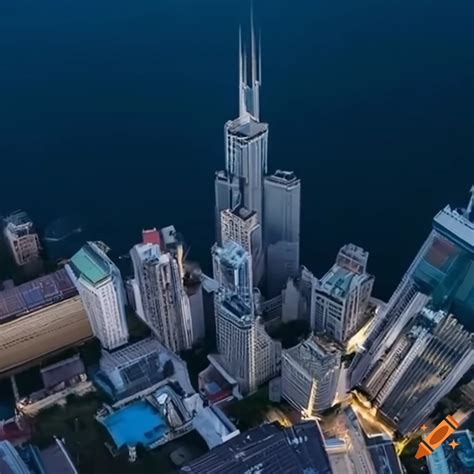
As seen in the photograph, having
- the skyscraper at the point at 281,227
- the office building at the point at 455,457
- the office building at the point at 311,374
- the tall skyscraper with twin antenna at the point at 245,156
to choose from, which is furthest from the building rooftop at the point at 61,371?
the office building at the point at 455,457

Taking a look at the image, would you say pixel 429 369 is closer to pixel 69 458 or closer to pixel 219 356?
pixel 219 356

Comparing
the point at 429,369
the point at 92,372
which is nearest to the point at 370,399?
the point at 429,369

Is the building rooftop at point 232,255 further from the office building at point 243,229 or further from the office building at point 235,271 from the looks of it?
the office building at point 243,229

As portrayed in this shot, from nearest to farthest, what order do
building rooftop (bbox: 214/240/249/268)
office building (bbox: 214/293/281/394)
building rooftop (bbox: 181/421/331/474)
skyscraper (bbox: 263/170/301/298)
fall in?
building rooftop (bbox: 181/421/331/474) → office building (bbox: 214/293/281/394) → building rooftop (bbox: 214/240/249/268) → skyscraper (bbox: 263/170/301/298)

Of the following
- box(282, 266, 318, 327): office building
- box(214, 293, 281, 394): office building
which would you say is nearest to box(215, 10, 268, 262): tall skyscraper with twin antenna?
box(282, 266, 318, 327): office building

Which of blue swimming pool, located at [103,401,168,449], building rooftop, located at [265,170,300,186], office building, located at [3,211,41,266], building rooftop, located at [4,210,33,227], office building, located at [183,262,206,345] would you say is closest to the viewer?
blue swimming pool, located at [103,401,168,449]

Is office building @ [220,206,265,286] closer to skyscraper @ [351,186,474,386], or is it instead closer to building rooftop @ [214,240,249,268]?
building rooftop @ [214,240,249,268]
